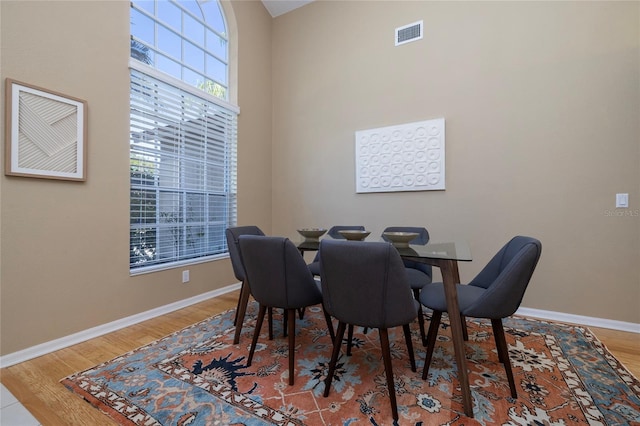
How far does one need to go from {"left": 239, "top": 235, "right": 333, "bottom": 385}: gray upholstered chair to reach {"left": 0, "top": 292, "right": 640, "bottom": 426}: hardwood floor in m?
0.92

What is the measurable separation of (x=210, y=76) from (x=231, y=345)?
2.96 metres

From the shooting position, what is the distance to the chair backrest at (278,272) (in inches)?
63.3

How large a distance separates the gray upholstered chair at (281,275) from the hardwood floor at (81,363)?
916mm

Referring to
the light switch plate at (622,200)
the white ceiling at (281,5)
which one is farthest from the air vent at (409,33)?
the light switch plate at (622,200)

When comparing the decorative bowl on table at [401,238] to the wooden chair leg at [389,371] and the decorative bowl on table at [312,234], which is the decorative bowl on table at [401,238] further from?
the wooden chair leg at [389,371]

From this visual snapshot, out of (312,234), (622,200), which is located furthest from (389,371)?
(622,200)

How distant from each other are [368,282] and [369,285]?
0.6 inches

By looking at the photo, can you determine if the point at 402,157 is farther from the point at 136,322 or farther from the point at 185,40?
the point at 136,322

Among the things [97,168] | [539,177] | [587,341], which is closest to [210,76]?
[97,168]

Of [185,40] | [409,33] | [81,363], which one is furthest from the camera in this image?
[409,33]

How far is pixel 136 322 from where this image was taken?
254 cm

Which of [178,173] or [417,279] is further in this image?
[178,173]

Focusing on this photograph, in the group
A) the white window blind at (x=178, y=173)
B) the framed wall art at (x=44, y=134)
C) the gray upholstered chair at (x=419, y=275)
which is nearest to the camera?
the framed wall art at (x=44, y=134)

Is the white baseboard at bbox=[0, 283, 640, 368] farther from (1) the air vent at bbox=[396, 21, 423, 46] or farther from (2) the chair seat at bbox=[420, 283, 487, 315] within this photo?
(1) the air vent at bbox=[396, 21, 423, 46]
